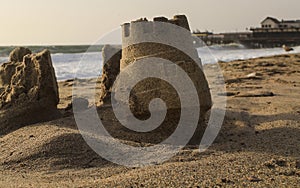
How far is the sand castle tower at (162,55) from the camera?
4.27m

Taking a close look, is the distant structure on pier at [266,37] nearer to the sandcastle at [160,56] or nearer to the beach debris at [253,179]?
the sandcastle at [160,56]

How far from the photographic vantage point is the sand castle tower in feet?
14.0

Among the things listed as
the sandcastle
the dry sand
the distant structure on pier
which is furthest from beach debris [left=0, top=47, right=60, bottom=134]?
the distant structure on pier

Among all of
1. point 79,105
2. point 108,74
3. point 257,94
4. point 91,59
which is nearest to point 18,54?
point 79,105

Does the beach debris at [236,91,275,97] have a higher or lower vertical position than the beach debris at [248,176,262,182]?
lower

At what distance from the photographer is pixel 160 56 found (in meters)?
4.27

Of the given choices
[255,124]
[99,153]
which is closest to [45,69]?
[99,153]

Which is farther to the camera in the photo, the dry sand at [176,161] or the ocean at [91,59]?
the ocean at [91,59]

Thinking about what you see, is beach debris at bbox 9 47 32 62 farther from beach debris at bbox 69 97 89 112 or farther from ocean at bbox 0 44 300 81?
ocean at bbox 0 44 300 81

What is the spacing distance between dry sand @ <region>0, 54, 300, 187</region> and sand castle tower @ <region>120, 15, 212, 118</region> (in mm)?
627

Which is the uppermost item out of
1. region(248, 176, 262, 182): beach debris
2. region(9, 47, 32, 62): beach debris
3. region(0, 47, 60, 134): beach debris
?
region(9, 47, 32, 62): beach debris

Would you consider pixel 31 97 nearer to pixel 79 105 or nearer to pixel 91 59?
pixel 79 105

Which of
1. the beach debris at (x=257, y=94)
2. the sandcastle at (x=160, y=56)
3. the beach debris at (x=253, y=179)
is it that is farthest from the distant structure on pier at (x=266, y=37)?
the beach debris at (x=253, y=179)

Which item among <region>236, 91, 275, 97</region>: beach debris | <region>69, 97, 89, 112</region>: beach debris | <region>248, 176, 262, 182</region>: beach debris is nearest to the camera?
<region>248, 176, 262, 182</region>: beach debris
